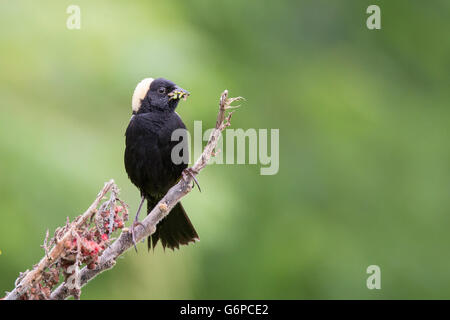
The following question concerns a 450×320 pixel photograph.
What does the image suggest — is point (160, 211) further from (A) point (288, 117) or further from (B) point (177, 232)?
(A) point (288, 117)

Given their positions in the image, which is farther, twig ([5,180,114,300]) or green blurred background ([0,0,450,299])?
green blurred background ([0,0,450,299])

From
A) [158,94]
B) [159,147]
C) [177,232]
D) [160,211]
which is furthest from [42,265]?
[158,94]

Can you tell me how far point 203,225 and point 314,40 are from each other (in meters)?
3.93

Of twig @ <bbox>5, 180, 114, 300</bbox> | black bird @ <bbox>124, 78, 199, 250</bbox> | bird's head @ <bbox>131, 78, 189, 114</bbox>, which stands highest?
bird's head @ <bbox>131, 78, 189, 114</bbox>

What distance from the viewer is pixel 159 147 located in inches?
176

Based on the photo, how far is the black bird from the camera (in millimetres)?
4371

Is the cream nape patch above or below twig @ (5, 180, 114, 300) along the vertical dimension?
above

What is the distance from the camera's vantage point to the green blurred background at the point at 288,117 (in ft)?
20.2

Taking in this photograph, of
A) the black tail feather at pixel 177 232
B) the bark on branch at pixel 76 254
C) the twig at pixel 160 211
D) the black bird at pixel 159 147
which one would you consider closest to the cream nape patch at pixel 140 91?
the black bird at pixel 159 147

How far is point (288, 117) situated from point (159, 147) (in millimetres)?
4296

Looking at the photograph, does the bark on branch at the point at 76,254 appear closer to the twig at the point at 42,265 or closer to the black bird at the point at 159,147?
the twig at the point at 42,265

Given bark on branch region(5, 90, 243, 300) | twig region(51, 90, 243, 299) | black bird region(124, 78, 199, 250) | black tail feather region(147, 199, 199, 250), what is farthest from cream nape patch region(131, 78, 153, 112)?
bark on branch region(5, 90, 243, 300)

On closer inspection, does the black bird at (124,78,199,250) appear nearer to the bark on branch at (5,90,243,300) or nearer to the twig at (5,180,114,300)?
the bark on branch at (5,90,243,300)

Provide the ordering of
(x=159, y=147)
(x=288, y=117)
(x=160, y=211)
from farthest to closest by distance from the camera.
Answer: (x=288, y=117), (x=159, y=147), (x=160, y=211)
